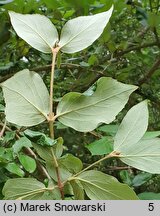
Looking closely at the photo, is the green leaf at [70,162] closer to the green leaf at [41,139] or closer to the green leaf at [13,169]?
the green leaf at [41,139]

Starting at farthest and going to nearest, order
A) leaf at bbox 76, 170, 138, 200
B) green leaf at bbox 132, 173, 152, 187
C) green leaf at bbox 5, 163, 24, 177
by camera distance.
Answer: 1. green leaf at bbox 132, 173, 152, 187
2. green leaf at bbox 5, 163, 24, 177
3. leaf at bbox 76, 170, 138, 200

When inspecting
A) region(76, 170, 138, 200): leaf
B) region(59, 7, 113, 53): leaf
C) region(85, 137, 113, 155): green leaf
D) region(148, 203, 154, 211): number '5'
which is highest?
region(59, 7, 113, 53): leaf

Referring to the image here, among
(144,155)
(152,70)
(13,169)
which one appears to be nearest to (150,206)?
(144,155)

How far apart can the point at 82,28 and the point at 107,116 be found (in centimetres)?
9

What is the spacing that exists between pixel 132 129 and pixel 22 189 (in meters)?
0.10

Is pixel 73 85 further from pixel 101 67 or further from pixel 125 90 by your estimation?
pixel 125 90

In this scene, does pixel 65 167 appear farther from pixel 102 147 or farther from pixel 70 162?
pixel 102 147

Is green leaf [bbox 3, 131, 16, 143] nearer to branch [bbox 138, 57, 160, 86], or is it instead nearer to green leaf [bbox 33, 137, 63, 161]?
green leaf [bbox 33, 137, 63, 161]

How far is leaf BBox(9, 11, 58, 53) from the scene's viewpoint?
0.35m

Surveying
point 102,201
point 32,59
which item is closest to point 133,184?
point 102,201

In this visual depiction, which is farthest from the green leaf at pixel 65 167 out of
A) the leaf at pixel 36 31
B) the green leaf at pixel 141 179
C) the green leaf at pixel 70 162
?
the green leaf at pixel 141 179

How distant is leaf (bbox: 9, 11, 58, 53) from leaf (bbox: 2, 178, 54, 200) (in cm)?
12

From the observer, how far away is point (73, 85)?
0.85 m

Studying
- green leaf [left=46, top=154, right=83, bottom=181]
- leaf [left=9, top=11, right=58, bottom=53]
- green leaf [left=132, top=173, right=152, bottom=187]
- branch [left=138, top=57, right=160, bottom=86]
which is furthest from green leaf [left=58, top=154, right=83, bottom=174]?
branch [left=138, top=57, right=160, bottom=86]
